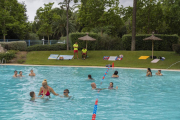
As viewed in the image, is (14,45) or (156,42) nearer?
(14,45)

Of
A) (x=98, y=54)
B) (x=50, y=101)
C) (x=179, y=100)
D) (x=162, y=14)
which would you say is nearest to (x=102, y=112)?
(x=50, y=101)

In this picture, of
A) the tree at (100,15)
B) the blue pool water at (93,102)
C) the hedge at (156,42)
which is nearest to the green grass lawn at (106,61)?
the hedge at (156,42)

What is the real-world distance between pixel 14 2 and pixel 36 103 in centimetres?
4547

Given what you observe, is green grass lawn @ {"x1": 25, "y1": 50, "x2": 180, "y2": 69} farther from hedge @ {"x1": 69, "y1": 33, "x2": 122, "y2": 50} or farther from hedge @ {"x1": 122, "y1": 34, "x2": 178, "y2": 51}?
hedge @ {"x1": 122, "y1": 34, "x2": 178, "y2": 51}

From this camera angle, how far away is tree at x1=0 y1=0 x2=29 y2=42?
155 feet

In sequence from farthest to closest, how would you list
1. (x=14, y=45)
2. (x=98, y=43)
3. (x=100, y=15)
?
1. (x=100, y=15)
2. (x=98, y=43)
3. (x=14, y=45)

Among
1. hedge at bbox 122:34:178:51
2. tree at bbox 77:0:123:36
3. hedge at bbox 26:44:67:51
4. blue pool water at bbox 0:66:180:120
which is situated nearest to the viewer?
blue pool water at bbox 0:66:180:120

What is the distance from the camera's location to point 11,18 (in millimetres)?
47781

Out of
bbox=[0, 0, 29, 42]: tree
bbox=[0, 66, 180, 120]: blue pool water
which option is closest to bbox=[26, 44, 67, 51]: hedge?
bbox=[0, 0, 29, 42]: tree

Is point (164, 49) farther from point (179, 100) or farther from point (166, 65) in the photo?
point (179, 100)

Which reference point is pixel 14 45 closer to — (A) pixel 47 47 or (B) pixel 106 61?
(A) pixel 47 47

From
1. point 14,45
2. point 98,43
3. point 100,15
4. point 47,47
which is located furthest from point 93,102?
point 100,15

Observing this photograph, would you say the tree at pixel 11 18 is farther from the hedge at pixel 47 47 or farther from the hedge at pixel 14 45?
the hedge at pixel 47 47

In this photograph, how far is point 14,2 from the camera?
172 ft
